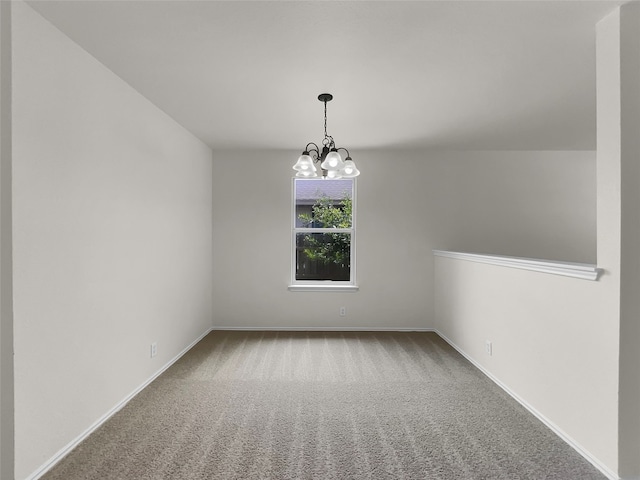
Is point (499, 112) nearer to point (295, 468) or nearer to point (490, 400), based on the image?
point (490, 400)

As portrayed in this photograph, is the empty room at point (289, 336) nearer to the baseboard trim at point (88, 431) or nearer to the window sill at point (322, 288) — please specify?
the baseboard trim at point (88, 431)

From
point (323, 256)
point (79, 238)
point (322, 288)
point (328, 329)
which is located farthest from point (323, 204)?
point (79, 238)

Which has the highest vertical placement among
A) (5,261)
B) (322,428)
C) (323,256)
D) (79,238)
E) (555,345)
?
(79,238)

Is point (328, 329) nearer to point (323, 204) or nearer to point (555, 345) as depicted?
point (323, 204)

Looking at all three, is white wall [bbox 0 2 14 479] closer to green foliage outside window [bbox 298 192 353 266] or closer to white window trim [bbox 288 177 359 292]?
white window trim [bbox 288 177 359 292]

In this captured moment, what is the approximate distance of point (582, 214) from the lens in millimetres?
4762

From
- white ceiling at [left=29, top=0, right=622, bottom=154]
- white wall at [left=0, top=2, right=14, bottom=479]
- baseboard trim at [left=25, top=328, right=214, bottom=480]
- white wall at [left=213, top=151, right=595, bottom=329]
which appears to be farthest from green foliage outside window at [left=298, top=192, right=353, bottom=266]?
white wall at [left=0, top=2, right=14, bottom=479]

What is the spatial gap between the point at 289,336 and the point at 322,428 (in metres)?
2.16

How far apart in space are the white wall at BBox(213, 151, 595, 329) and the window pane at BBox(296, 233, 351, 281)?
20 cm

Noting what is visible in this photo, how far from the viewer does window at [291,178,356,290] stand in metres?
4.84

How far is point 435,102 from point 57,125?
2776 millimetres

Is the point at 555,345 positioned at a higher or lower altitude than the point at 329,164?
lower

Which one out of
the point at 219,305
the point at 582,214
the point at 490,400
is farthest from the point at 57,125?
the point at 582,214

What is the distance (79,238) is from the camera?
7.04 ft
